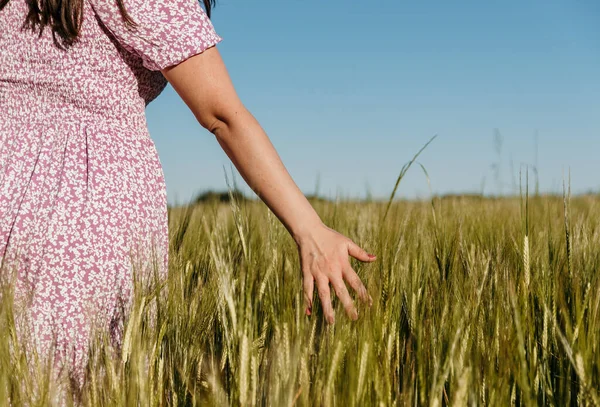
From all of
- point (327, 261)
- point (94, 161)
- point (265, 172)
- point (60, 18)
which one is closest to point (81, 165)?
point (94, 161)

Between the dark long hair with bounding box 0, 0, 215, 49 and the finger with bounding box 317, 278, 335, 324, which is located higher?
the dark long hair with bounding box 0, 0, 215, 49

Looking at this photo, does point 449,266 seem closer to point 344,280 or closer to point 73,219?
point 344,280

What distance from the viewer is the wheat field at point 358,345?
0.83 metres

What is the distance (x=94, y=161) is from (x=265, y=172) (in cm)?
36

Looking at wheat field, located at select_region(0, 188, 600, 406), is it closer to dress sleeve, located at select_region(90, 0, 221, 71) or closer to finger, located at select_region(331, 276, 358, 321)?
finger, located at select_region(331, 276, 358, 321)

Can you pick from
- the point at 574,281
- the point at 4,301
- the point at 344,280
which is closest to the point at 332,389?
the point at 344,280

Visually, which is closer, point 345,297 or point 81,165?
point 345,297

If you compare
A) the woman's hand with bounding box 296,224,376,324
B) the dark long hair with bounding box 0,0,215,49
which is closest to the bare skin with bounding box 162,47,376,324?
the woman's hand with bounding box 296,224,376,324

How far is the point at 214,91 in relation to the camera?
1.18 meters

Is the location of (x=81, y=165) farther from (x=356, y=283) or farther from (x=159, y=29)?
(x=356, y=283)

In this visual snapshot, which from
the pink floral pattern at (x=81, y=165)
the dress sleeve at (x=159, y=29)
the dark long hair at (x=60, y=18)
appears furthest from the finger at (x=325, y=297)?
the dark long hair at (x=60, y=18)

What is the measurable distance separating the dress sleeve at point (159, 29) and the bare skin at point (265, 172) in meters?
0.02

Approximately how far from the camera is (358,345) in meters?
0.88

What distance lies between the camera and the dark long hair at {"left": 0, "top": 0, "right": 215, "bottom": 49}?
46.9 inches
